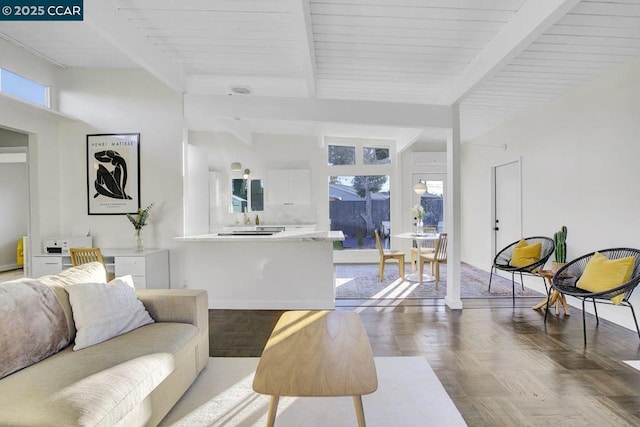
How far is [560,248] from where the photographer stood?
13.5 ft

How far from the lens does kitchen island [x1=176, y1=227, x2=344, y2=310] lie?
4.15 meters

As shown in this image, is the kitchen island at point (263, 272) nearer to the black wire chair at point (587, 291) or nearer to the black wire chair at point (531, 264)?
the black wire chair at point (531, 264)

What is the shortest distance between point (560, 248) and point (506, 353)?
2.01 m

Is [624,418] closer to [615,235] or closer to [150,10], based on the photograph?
[615,235]

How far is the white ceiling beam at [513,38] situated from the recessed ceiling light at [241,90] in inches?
98.8

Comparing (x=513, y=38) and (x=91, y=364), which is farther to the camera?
(x=513, y=38)

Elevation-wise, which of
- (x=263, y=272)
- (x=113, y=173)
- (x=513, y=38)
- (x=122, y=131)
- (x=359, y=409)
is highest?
(x=513, y=38)

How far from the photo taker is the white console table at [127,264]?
3.75 metres

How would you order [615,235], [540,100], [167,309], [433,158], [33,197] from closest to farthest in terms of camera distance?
[167,309]
[615,235]
[33,197]
[540,100]
[433,158]

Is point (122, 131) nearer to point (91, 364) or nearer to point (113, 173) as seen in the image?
point (113, 173)

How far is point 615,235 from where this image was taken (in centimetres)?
357

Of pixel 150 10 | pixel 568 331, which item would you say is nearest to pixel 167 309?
pixel 150 10

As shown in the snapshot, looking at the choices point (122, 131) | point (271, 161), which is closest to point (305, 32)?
point (122, 131)

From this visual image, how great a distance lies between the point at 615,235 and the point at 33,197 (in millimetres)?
6642
